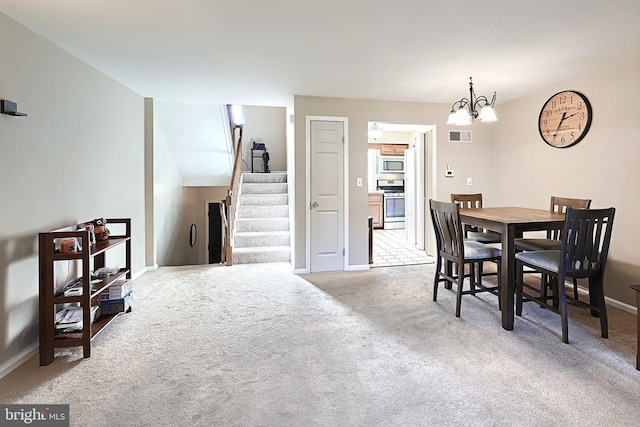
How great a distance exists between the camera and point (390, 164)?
8.18 metres

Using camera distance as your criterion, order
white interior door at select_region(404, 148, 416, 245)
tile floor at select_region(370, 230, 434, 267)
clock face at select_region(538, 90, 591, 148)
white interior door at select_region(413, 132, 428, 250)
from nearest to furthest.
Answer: clock face at select_region(538, 90, 591, 148) < tile floor at select_region(370, 230, 434, 267) < white interior door at select_region(413, 132, 428, 250) < white interior door at select_region(404, 148, 416, 245)

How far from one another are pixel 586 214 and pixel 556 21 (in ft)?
4.45

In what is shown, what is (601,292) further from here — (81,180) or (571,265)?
(81,180)

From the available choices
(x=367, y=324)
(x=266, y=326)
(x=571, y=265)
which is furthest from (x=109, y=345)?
(x=571, y=265)

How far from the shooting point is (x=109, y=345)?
239 cm

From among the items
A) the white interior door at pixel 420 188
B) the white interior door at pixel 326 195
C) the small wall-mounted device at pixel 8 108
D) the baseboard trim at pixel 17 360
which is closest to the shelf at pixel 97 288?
the baseboard trim at pixel 17 360

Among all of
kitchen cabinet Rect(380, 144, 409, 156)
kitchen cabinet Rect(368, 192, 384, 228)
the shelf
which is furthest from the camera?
kitchen cabinet Rect(380, 144, 409, 156)

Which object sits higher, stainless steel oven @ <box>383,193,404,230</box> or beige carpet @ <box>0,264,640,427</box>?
stainless steel oven @ <box>383,193,404,230</box>

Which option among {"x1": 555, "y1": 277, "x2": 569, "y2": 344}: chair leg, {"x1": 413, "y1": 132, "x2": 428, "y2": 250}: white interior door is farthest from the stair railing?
{"x1": 555, "y1": 277, "x2": 569, "y2": 344}: chair leg

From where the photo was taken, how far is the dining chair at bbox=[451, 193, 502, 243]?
3653mm

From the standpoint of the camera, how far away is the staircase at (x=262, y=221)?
488 centimetres

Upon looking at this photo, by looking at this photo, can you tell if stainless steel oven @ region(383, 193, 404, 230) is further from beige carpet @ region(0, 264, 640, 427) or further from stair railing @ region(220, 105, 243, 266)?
beige carpet @ region(0, 264, 640, 427)

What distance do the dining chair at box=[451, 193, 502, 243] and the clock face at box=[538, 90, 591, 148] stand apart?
40.7 inches

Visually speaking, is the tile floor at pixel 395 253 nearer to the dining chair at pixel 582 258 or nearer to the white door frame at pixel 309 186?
the white door frame at pixel 309 186
